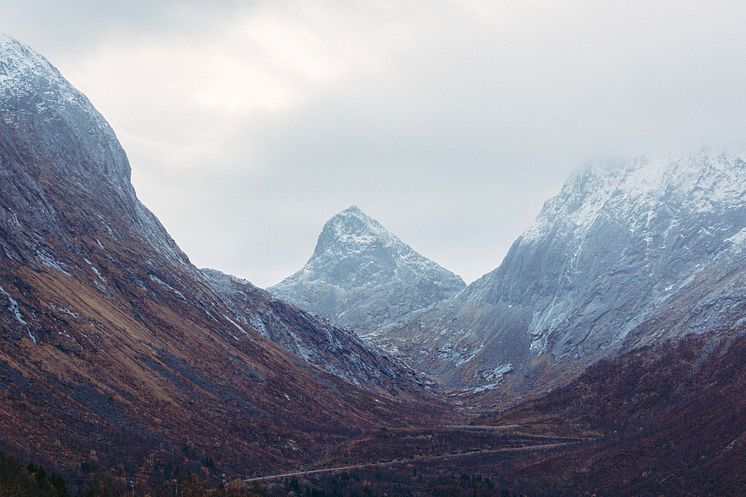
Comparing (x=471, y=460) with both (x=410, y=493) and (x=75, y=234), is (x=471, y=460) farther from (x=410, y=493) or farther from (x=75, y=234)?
(x=75, y=234)

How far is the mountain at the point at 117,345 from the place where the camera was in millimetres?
72188

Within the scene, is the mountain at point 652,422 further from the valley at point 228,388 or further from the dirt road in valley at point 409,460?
the dirt road in valley at point 409,460

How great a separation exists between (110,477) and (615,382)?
358 feet

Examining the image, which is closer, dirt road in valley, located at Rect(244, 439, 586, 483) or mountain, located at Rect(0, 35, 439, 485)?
mountain, located at Rect(0, 35, 439, 485)

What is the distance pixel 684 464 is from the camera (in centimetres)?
8000

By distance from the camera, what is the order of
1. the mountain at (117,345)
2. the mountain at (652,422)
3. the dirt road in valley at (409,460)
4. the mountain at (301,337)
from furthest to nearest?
1. the mountain at (301,337)
2. the dirt road in valley at (409,460)
3. the mountain at (652,422)
4. the mountain at (117,345)

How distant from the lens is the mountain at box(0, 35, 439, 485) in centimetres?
7219

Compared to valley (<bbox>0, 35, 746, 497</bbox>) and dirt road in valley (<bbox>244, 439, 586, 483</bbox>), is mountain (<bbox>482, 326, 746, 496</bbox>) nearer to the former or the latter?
valley (<bbox>0, 35, 746, 497</bbox>)

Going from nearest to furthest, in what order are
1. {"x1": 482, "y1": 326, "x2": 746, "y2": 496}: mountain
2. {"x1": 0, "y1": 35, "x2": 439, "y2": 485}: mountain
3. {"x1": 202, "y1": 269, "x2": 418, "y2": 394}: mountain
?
1. {"x1": 0, "y1": 35, "x2": 439, "y2": 485}: mountain
2. {"x1": 482, "y1": 326, "x2": 746, "y2": 496}: mountain
3. {"x1": 202, "y1": 269, "x2": 418, "y2": 394}: mountain

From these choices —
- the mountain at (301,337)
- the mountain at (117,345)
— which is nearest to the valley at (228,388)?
the mountain at (117,345)

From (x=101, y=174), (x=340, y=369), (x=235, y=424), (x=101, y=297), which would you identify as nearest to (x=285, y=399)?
(x=235, y=424)

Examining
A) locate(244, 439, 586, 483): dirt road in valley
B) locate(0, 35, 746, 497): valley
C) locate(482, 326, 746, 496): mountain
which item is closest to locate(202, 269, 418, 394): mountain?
locate(0, 35, 746, 497): valley

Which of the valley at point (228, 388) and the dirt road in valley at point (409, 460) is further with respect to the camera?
the dirt road in valley at point (409, 460)

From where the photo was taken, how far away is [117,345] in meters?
98.9
